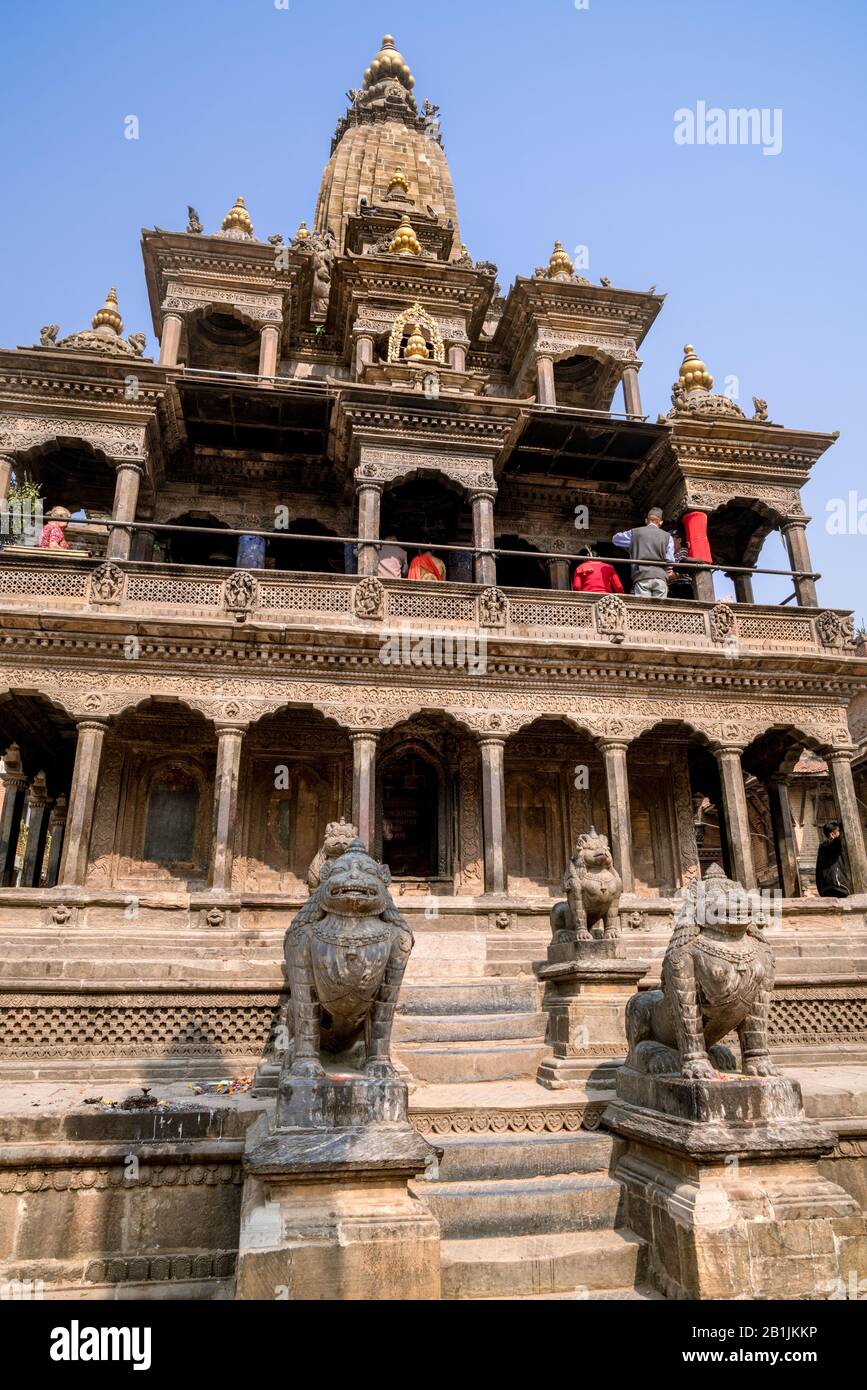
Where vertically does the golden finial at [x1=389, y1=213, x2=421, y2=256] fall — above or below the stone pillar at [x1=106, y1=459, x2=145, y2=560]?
above

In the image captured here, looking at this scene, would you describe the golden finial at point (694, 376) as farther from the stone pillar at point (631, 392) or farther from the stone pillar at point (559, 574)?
the stone pillar at point (559, 574)

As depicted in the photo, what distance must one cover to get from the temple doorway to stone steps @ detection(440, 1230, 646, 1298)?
12409mm

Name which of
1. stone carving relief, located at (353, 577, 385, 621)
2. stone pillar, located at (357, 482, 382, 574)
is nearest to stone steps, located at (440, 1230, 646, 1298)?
stone carving relief, located at (353, 577, 385, 621)

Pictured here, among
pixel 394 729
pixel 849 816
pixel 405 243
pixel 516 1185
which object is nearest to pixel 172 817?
pixel 394 729

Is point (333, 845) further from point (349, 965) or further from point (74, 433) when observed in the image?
point (74, 433)

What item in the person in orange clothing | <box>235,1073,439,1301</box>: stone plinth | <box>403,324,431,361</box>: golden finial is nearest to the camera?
<box>235,1073,439,1301</box>: stone plinth

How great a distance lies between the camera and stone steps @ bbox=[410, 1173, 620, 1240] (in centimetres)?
571

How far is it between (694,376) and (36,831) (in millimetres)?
19915

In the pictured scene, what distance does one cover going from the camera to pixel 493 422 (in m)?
17.7

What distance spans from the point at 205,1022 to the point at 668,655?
34.7ft

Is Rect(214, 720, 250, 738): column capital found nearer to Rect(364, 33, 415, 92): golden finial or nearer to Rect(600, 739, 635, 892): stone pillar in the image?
Rect(600, 739, 635, 892): stone pillar

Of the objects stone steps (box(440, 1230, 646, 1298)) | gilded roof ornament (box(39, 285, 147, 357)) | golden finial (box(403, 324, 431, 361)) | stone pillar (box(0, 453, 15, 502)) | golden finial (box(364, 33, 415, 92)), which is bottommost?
stone steps (box(440, 1230, 646, 1298))

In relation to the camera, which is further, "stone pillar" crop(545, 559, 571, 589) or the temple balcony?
"stone pillar" crop(545, 559, 571, 589)
